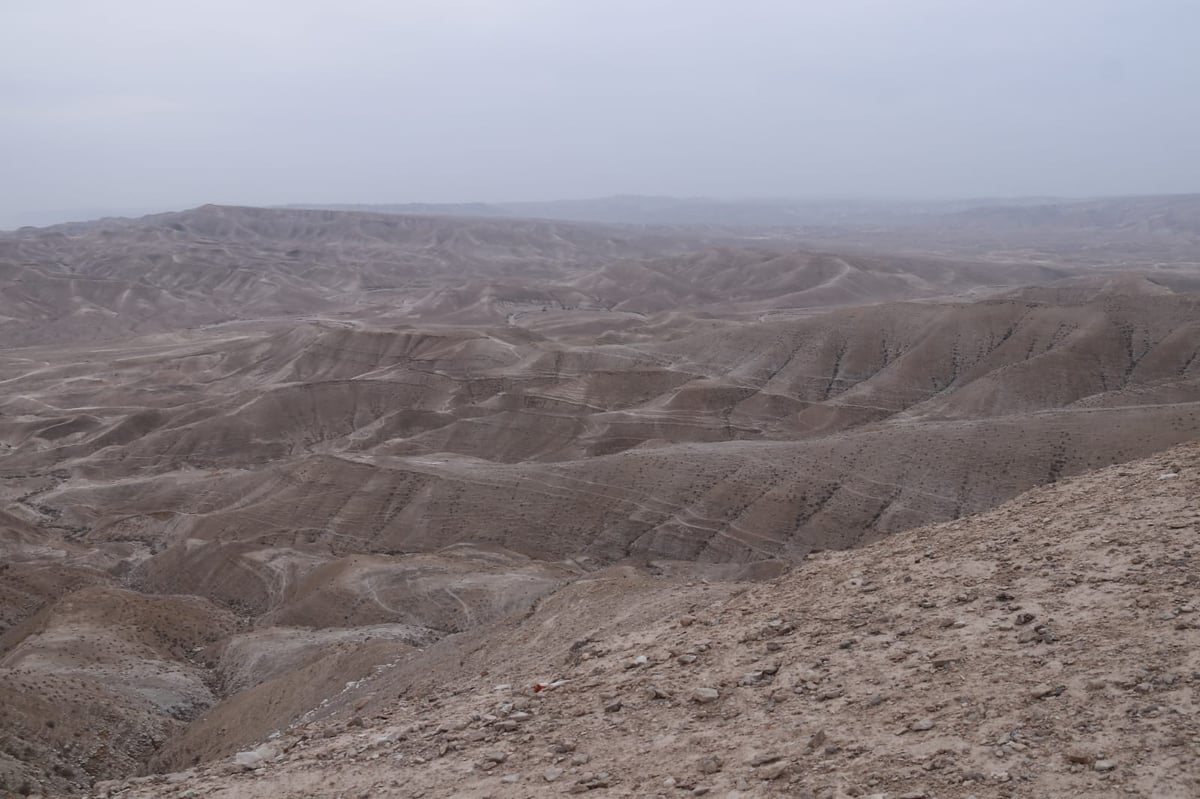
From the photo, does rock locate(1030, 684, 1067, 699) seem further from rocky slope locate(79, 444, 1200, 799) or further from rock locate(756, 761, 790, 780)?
rock locate(756, 761, 790, 780)

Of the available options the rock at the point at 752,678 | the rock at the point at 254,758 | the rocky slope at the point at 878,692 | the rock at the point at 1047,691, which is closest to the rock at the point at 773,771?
the rocky slope at the point at 878,692

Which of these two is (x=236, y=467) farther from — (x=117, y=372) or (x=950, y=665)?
(x=950, y=665)

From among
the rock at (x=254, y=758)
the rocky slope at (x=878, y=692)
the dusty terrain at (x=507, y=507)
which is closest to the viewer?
the rocky slope at (x=878, y=692)

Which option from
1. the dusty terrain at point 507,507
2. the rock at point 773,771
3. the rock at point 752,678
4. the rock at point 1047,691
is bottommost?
the dusty terrain at point 507,507

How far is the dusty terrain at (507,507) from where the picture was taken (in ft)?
39.7

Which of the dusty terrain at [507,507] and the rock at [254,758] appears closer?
the rock at [254,758]

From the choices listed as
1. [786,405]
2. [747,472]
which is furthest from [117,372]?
[747,472]

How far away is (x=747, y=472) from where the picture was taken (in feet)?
126

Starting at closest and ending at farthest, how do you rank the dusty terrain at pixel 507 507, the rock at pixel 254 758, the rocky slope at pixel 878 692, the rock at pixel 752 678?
the rocky slope at pixel 878 692 < the rock at pixel 752 678 < the rock at pixel 254 758 < the dusty terrain at pixel 507 507

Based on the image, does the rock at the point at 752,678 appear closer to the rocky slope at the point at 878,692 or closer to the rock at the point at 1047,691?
the rocky slope at the point at 878,692

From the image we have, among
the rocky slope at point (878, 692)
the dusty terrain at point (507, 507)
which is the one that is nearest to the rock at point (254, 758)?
the rocky slope at point (878, 692)

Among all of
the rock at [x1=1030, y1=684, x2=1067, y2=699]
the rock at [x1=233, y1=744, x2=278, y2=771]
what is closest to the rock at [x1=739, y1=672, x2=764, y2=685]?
the rock at [x1=1030, y1=684, x2=1067, y2=699]

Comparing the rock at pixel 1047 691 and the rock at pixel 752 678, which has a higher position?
the rock at pixel 1047 691

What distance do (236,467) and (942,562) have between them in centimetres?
5387
